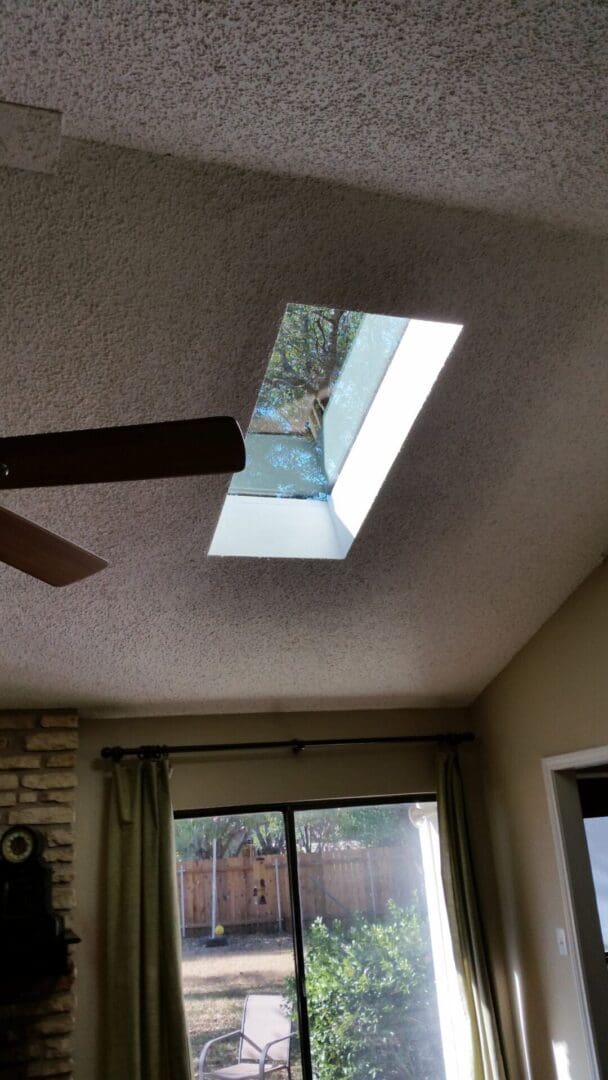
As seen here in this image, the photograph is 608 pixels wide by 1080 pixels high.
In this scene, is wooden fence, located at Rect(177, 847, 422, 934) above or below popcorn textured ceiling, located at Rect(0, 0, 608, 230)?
below

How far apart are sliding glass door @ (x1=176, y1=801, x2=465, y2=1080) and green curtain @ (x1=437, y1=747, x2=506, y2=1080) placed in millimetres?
147

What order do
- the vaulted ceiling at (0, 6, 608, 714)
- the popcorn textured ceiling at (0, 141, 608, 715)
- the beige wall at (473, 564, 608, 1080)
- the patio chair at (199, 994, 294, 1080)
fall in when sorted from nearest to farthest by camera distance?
the vaulted ceiling at (0, 6, 608, 714) → the popcorn textured ceiling at (0, 141, 608, 715) → the beige wall at (473, 564, 608, 1080) → the patio chair at (199, 994, 294, 1080)

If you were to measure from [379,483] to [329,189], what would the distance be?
4.40ft

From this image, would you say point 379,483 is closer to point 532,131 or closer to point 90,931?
point 532,131

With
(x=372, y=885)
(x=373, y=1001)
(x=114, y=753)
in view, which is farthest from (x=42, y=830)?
(x=373, y=1001)

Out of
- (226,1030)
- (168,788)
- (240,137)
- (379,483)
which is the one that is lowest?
(226,1030)

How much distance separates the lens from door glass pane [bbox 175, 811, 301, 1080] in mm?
4512

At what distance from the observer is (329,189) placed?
2.32 metres

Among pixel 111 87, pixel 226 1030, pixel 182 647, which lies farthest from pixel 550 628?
pixel 111 87

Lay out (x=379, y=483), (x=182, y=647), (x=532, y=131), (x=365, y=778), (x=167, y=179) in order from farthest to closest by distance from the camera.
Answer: (x=365, y=778) < (x=182, y=647) < (x=379, y=483) < (x=167, y=179) < (x=532, y=131)

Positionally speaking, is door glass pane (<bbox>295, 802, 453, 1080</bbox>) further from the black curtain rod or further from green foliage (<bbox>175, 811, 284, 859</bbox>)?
the black curtain rod

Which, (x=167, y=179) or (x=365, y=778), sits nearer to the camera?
(x=167, y=179)

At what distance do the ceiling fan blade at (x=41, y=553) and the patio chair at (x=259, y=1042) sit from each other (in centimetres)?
321

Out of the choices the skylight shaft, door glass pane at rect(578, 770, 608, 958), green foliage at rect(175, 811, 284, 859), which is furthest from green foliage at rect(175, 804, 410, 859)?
the skylight shaft
